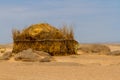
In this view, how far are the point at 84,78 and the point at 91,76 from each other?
53 cm

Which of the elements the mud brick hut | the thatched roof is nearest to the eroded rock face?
the mud brick hut

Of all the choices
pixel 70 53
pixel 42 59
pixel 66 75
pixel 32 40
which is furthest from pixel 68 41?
pixel 66 75

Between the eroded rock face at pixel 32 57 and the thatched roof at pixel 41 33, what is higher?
the thatched roof at pixel 41 33

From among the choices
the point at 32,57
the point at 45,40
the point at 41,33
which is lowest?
the point at 32,57

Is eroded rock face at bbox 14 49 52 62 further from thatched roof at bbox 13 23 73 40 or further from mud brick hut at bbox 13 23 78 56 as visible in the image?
thatched roof at bbox 13 23 73 40

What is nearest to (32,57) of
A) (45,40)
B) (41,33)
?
(45,40)

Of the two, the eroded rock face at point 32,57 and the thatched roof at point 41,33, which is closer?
the eroded rock face at point 32,57

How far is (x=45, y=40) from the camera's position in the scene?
69.1 ft

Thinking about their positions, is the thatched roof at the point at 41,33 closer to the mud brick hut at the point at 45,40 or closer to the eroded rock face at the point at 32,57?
the mud brick hut at the point at 45,40

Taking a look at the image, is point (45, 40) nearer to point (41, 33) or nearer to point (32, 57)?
point (41, 33)

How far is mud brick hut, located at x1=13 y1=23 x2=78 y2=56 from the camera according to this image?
21.0m

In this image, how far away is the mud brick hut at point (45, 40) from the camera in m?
21.0

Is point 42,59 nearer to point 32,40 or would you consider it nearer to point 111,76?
point 32,40

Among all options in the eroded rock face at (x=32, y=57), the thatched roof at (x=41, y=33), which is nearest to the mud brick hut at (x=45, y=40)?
the thatched roof at (x=41, y=33)
